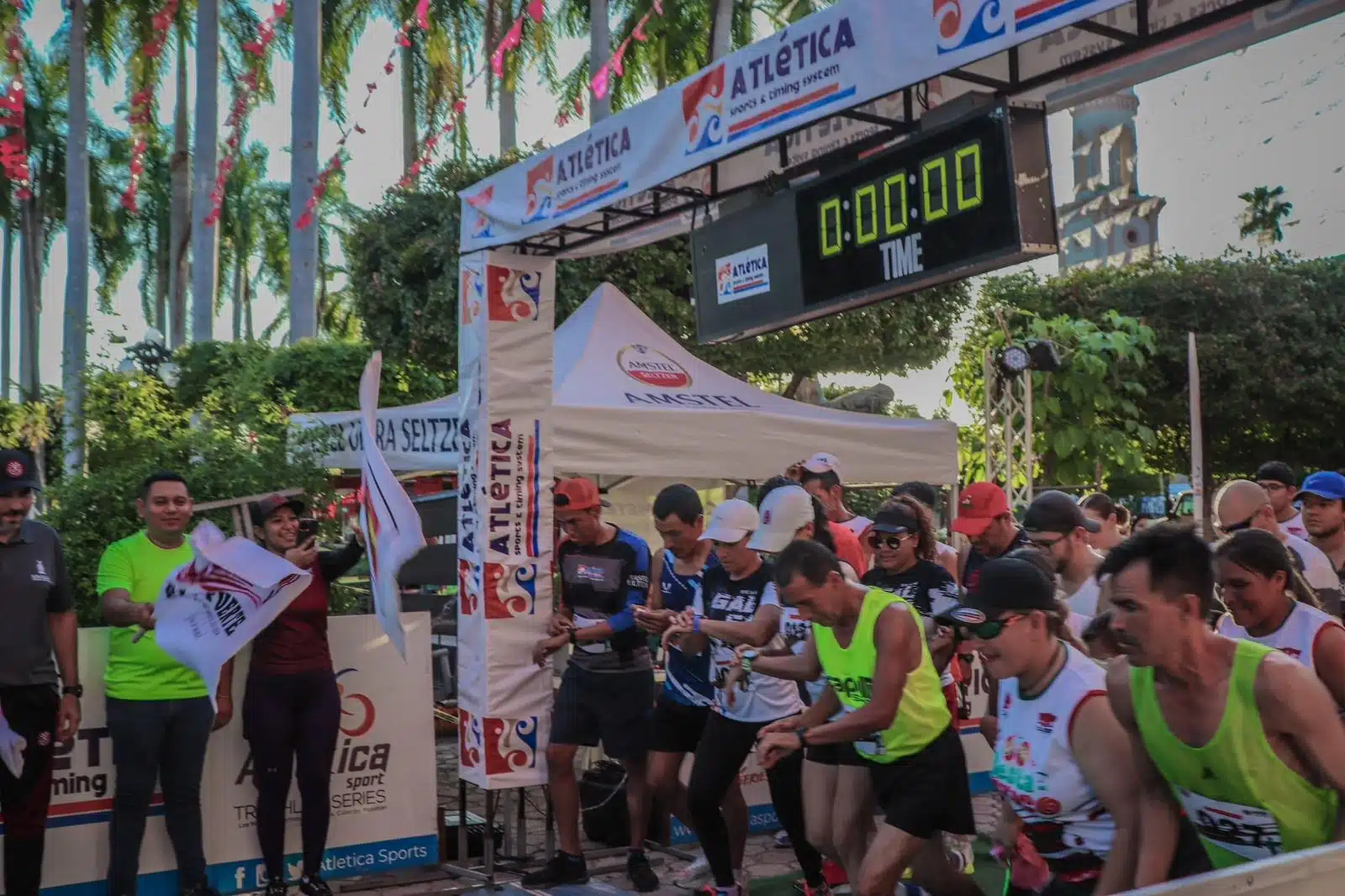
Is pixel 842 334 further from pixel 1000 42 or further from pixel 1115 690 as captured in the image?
pixel 1115 690

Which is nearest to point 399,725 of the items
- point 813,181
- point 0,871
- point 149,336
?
point 0,871

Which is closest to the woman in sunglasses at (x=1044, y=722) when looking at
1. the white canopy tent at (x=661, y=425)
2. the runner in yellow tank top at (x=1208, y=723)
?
the runner in yellow tank top at (x=1208, y=723)

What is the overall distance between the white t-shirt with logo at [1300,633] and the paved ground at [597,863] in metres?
3.84

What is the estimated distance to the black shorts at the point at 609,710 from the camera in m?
6.97

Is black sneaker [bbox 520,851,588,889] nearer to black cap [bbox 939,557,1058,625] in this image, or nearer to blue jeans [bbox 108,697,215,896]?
blue jeans [bbox 108,697,215,896]

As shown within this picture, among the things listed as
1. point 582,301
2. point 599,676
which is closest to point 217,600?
point 599,676

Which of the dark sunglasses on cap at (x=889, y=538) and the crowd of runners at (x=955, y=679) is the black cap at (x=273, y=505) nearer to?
the crowd of runners at (x=955, y=679)

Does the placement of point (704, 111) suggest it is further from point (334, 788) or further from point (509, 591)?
point (334, 788)

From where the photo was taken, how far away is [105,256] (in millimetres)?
51688

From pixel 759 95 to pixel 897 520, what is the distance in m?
1.92

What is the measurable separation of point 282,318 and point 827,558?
7024 centimetres

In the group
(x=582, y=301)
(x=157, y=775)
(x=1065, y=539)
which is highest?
(x=582, y=301)

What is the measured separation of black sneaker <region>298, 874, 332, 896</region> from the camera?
6.61 metres

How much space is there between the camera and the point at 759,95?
5.74 meters
